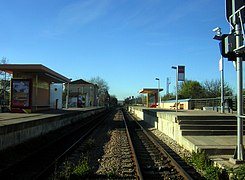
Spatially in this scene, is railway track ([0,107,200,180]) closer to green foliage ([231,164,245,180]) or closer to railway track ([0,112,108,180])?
railway track ([0,112,108,180])

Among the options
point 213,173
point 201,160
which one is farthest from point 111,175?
point 201,160

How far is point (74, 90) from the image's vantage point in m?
123

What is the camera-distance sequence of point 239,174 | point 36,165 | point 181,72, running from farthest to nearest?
point 181,72 → point 36,165 → point 239,174

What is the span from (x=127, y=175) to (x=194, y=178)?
1.76 metres

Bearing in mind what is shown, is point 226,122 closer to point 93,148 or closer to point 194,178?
point 93,148

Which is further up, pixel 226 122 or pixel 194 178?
pixel 226 122

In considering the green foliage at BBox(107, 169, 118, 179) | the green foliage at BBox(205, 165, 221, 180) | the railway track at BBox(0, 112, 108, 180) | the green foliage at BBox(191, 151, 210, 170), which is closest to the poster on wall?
the railway track at BBox(0, 112, 108, 180)

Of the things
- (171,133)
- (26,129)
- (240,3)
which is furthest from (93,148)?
(240,3)

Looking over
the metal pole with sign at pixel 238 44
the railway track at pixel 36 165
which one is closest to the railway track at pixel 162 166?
the metal pole with sign at pixel 238 44

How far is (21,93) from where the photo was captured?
25.2m

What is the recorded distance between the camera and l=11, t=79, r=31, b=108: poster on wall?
82.0 ft

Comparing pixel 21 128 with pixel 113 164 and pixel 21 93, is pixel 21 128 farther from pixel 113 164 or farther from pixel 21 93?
pixel 21 93

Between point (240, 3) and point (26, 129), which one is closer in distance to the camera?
point (240, 3)

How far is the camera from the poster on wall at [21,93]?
25.0 meters
